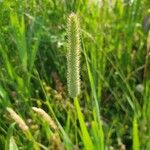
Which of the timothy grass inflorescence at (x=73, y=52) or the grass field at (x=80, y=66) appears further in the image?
the grass field at (x=80, y=66)

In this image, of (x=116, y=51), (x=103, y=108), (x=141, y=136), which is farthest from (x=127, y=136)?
(x=116, y=51)

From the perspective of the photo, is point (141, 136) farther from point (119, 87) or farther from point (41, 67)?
point (41, 67)

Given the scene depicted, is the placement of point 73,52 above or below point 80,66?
above

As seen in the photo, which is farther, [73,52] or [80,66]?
[80,66]

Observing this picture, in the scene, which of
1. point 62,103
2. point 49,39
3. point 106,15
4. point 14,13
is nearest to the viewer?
point 62,103

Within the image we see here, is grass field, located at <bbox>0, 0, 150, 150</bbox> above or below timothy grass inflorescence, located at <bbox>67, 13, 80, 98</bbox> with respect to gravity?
below
